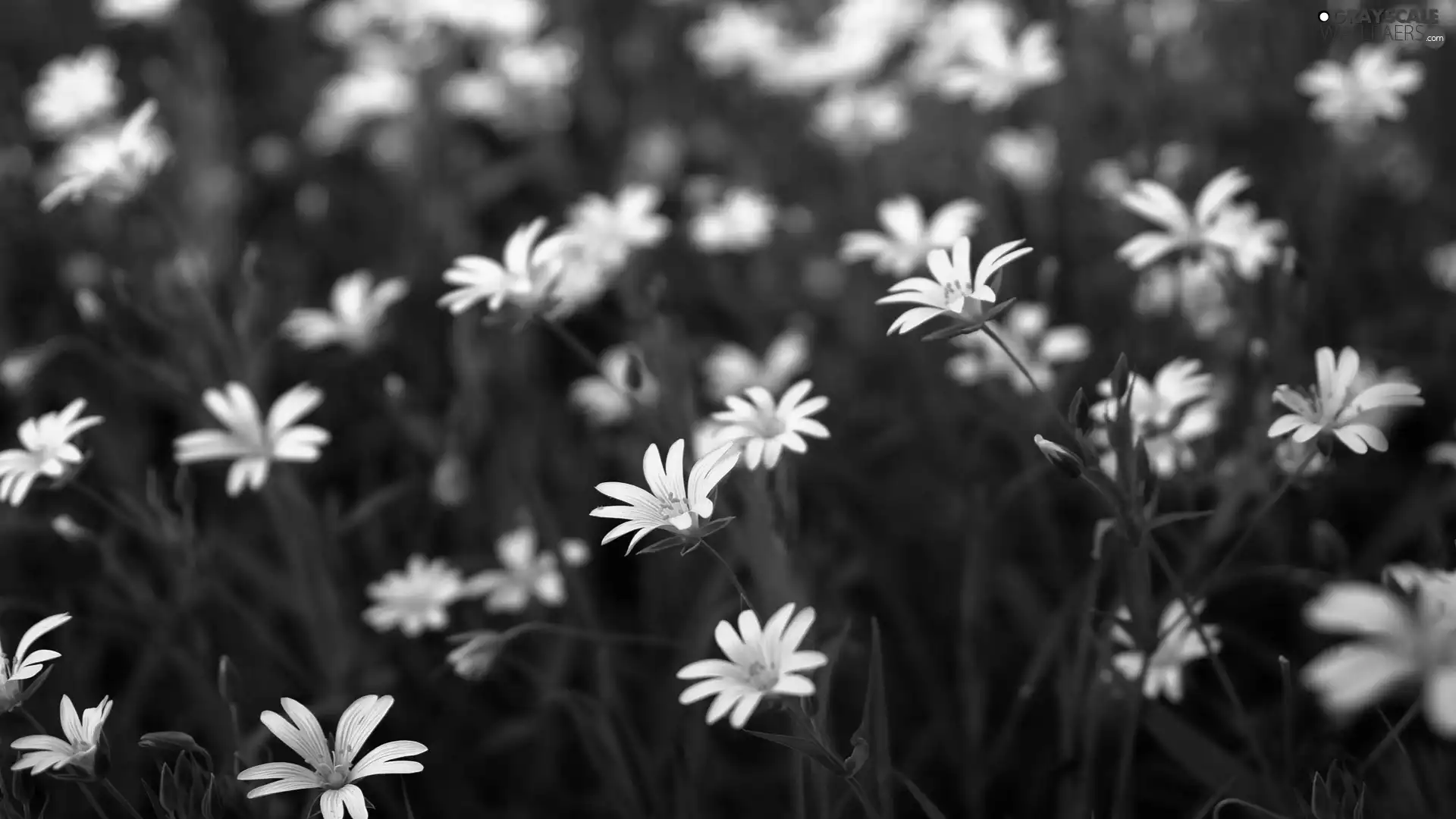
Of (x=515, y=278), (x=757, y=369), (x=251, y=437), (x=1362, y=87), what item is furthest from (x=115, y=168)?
(x=1362, y=87)

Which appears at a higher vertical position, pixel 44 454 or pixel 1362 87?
pixel 1362 87

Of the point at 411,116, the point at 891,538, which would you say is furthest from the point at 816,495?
the point at 411,116

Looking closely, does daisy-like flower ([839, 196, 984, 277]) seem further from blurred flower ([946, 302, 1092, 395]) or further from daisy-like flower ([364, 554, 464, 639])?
daisy-like flower ([364, 554, 464, 639])

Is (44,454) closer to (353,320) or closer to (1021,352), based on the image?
(353,320)

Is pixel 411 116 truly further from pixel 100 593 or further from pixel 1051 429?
pixel 1051 429

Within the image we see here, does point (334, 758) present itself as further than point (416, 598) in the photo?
No

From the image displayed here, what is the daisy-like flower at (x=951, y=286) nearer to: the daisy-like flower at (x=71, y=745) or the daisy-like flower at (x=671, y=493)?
the daisy-like flower at (x=671, y=493)

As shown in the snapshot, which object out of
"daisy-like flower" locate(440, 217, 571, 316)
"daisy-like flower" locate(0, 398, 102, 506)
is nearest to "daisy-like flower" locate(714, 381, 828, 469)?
"daisy-like flower" locate(440, 217, 571, 316)

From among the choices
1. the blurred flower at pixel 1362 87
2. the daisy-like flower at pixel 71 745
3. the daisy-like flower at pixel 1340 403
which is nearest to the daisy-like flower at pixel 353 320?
the daisy-like flower at pixel 71 745
